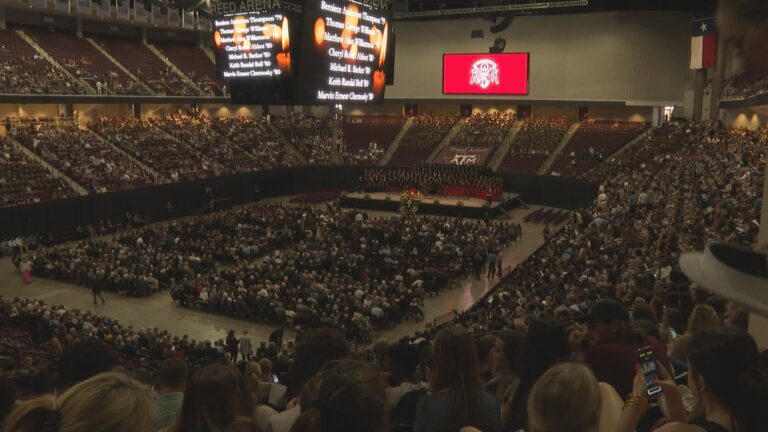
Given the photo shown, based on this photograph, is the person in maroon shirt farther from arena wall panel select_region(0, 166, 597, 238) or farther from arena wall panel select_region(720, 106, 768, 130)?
arena wall panel select_region(720, 106, 768, 130)

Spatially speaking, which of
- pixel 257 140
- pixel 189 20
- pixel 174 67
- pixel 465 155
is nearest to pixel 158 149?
pixel 257 140

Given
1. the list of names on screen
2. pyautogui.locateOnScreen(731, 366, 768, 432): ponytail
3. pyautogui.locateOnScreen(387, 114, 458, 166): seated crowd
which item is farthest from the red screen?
pyautogui.locateOnScreen(731, 366, 768, 432): ponytail

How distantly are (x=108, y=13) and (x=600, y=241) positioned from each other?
35.3m

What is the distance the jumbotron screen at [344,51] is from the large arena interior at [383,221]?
0.36 feet

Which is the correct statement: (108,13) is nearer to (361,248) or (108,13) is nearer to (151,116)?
(151,116)

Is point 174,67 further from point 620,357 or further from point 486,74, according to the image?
point 620,357

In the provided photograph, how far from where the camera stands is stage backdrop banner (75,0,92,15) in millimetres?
40250

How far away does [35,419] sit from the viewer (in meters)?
2.21

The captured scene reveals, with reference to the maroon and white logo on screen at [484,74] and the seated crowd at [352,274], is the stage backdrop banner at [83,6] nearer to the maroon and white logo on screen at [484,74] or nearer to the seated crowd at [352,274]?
the seated crowd at [352,274]

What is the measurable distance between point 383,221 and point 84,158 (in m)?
15.4

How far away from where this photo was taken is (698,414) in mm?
3135

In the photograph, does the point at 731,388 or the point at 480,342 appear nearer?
the point at 731,388

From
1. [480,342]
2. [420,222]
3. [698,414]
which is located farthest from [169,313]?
[698,414]

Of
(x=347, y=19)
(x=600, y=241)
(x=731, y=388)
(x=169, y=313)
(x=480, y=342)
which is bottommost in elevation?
(x=169, y=313)
